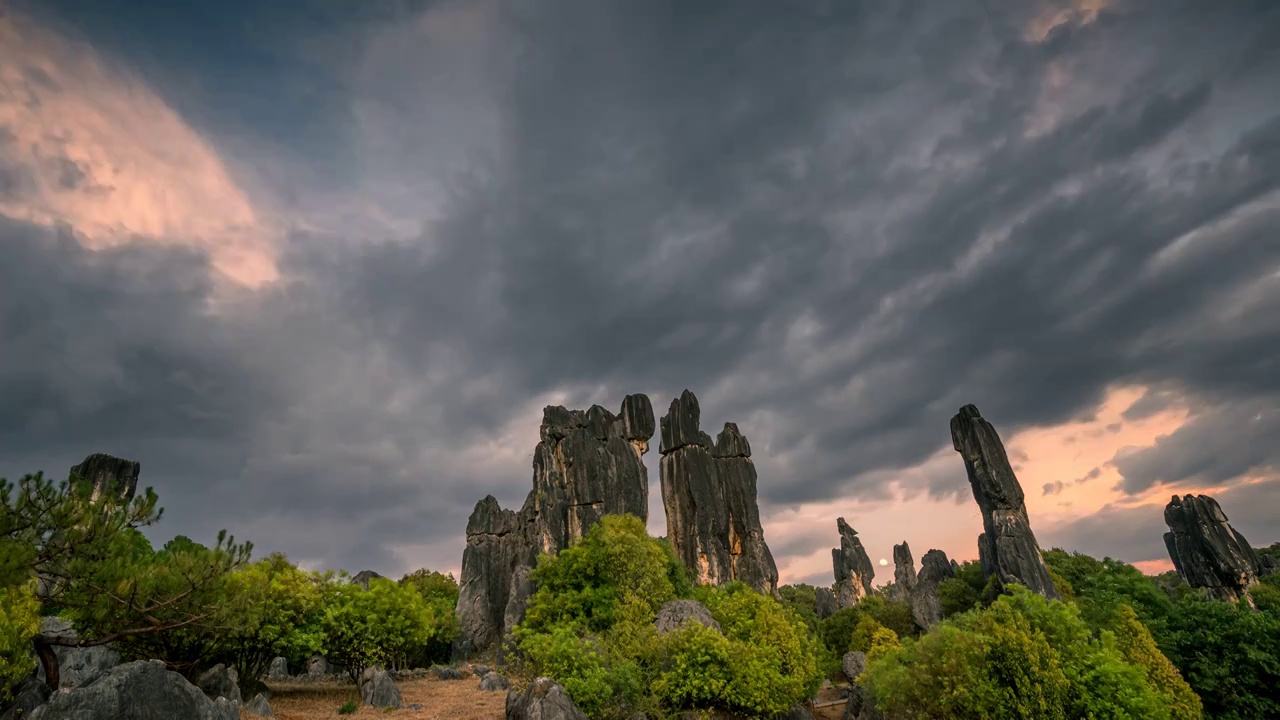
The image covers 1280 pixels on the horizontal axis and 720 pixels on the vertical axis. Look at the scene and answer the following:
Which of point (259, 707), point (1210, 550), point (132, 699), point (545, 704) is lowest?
point (545, 704)

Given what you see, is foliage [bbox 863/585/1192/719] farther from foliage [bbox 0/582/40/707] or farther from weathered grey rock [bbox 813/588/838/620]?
weathered grey rock [bbox 813/588/838/620]

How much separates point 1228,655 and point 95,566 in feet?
120

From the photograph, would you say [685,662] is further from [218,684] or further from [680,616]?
[218,684]

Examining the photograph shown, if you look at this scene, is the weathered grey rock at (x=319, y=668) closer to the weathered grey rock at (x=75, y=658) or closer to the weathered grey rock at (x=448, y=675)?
the weathered grey rock at (x=448, y=675)

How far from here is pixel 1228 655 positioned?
72.5 feet

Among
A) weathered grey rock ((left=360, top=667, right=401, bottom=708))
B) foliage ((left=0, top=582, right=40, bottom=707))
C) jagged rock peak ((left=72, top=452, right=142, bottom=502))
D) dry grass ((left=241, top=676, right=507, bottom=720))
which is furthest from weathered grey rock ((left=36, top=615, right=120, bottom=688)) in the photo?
jagged rock peak ((left=72, top=452, right=142, bottom=502))

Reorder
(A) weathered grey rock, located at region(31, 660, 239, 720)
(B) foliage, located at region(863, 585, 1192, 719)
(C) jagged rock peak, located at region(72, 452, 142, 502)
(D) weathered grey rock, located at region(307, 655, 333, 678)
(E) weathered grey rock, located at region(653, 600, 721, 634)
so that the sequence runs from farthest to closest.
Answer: (C) jagged rock peak, located at region(72, 452, 142, 502), (D) weathered grey rock, located at region(307, 655, 333, 678), (E) weathered grey rock, located at region(653, 600, 721, 634), (B) foliage, located at region(863, 585, 1192, 719), (A) weathered grey rock, located at region(31, 660, 239, 720)

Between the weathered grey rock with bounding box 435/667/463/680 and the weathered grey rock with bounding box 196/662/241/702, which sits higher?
the weathered grey rock with bounding box 196/662/241/702

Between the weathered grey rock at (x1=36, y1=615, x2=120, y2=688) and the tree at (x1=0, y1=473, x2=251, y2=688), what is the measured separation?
11.4 feet

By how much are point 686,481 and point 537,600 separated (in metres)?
31.1

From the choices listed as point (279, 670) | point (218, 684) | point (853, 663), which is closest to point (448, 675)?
point (279, 670)

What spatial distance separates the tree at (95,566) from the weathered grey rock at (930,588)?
1971 inches

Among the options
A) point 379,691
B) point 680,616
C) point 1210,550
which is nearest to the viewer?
point 680,616

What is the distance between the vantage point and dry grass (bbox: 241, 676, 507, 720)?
23.4 metres
